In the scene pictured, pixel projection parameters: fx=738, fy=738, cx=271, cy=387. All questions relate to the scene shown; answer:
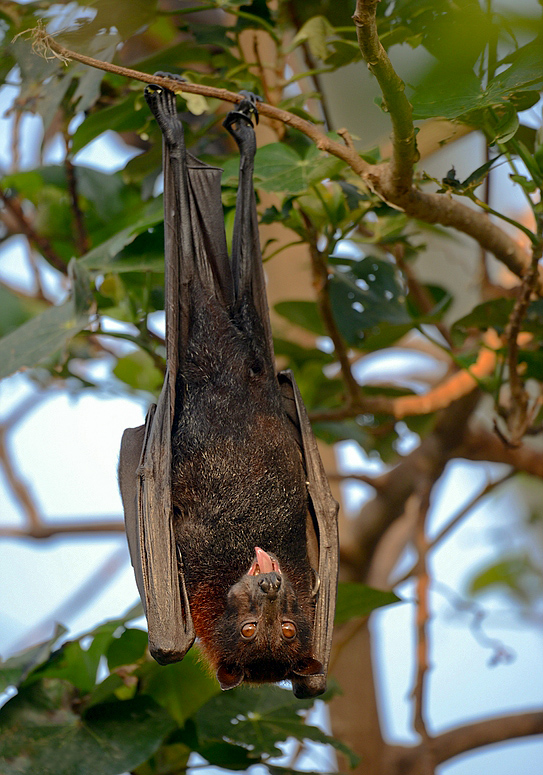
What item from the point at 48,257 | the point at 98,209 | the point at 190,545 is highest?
the point at 98,209

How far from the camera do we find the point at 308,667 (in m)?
2.86

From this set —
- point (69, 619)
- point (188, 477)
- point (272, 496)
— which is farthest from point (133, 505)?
point (69, 619)

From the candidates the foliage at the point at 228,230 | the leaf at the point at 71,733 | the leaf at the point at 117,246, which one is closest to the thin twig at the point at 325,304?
the foliage at the point at 228,230

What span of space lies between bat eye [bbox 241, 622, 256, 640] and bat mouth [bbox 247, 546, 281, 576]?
19 cm

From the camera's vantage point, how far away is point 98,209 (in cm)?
408

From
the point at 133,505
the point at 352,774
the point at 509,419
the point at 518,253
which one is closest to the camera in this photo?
the point at 133,505

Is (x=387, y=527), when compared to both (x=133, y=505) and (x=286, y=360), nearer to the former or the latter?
(x=286, y=360)

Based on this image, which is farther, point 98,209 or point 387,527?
point 387,527

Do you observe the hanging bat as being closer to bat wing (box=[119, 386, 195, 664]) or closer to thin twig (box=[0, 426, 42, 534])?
bat wing (box=[119, 386, 195, 664])

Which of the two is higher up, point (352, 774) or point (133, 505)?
point (133, 505)

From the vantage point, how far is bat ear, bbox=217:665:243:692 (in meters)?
2.81

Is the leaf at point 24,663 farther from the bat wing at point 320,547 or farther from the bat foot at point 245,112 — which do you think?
the bat foot at point 245,112

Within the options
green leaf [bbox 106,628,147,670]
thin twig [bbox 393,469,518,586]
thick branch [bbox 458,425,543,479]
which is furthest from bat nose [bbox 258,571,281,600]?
thick branch [bbox 458,425,543,479]

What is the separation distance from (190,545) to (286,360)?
1.97 meters
